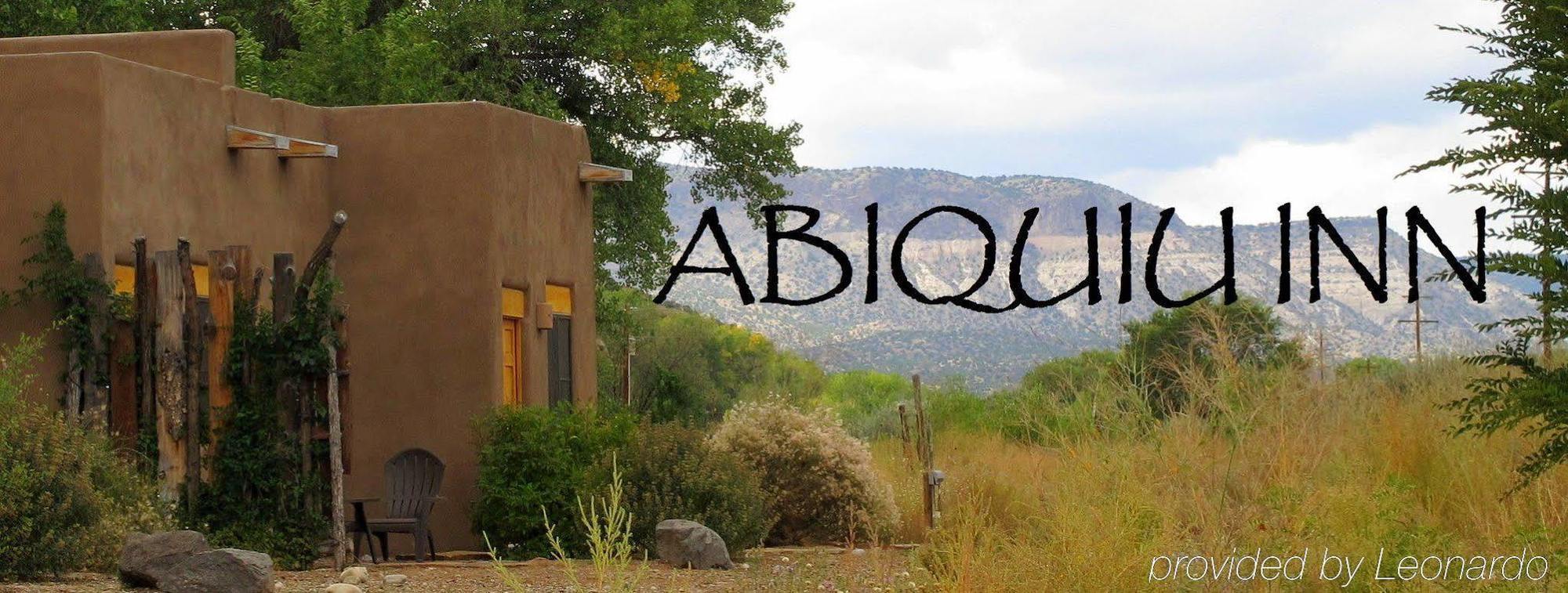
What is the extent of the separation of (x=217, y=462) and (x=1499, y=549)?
8366mm

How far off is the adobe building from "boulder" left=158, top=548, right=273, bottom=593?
4075 mm

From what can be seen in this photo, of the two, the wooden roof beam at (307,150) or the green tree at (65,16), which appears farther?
the green tree at (65,16)

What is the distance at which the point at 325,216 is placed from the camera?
15.5 metres

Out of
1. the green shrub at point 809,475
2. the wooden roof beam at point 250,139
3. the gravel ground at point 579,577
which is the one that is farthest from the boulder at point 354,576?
the green shrub at point 809,475

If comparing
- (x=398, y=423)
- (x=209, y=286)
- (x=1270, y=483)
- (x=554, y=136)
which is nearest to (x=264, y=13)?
(x=554, y=136)

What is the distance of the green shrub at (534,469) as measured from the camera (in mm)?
14203

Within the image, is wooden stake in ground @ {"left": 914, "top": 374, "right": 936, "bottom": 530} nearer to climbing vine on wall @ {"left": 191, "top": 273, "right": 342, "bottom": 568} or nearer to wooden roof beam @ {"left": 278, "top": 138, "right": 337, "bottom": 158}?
climbing vine on wall @ {"left": 191, "top": 273, "right": 342, "bottom": 568}

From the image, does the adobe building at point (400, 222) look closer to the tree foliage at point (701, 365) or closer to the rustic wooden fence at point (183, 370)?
the rustic wooden fence at point (183, 370)

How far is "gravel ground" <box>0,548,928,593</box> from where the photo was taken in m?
9.70

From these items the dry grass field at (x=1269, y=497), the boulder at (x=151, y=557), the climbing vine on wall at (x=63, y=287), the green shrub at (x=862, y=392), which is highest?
the climbing vine on wall at (x=63, y=287)

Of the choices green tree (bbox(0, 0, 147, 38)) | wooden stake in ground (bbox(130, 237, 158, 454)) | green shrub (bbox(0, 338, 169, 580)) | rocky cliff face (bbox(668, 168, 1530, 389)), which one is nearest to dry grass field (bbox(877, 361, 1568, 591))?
green shrub (bbox(0, 338, 169, 580))

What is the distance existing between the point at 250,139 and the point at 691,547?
15.8ft

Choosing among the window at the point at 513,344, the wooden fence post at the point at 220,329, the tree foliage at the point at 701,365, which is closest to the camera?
the wooden fence post at the point at 220,329

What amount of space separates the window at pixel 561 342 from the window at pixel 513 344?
0.56 metres
